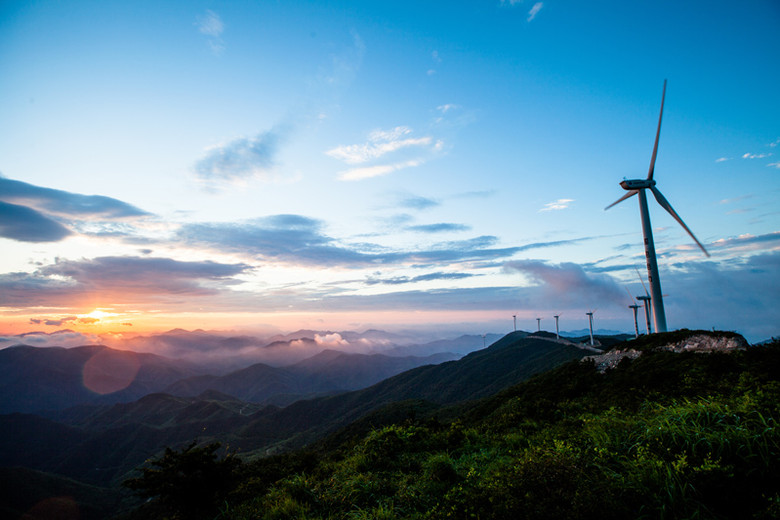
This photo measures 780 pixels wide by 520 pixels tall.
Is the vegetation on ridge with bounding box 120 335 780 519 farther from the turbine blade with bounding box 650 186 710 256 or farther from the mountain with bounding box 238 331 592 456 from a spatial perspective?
the mountain with bounding box 238 331 592 456

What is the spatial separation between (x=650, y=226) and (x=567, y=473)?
5010 centimetres

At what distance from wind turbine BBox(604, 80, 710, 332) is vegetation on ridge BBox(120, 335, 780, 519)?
32.5 m

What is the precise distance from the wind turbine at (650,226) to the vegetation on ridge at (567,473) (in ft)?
107

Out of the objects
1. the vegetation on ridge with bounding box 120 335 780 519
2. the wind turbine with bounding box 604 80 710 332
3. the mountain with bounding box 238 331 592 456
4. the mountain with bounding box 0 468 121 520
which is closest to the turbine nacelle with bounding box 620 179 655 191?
the wind turbine with bounding box 604 80 710 332

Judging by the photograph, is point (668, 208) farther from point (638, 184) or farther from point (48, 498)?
point (48, 498)

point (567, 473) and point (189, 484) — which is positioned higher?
point (567, 473)

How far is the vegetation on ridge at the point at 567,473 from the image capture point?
18.0ft

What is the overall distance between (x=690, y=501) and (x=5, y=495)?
226 metres

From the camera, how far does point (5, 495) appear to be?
13325cm

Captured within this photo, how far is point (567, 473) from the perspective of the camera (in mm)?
6254

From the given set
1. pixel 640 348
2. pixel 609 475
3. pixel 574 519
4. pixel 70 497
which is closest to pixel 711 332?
pixel 640 348

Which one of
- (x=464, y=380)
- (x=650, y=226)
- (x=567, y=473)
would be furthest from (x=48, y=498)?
(x=650, y=226)

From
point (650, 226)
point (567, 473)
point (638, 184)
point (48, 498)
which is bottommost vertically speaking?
point (48, 498)

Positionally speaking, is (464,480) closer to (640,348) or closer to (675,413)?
(675,413)
